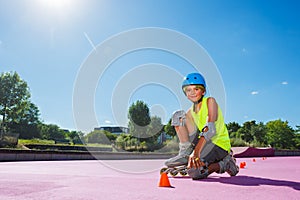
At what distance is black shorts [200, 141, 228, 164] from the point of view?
408 cm

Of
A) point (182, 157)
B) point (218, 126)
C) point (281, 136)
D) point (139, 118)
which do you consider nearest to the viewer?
point (218, 126)

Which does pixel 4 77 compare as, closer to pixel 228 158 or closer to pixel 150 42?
pixel 150 42

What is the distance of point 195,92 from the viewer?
449 cm

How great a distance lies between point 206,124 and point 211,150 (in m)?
0.45

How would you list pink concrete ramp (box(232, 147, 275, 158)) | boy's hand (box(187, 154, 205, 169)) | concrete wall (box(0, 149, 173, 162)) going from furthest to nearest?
pink concrete ramp (box(232, 147, 275, 158)), concrete wall (box(0, 149, 173, 162)), boy's hand (box(187, 154, 205, 169))

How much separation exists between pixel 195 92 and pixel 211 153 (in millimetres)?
1053

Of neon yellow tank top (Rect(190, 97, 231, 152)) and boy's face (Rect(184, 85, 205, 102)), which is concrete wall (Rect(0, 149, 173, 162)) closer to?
boy's face (Rect(184, 85, 205, 102))

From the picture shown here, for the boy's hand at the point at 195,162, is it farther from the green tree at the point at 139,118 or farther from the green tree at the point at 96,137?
the green tree at the point at 96,137

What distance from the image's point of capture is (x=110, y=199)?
7.70ft

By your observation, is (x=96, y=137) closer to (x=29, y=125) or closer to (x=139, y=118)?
(x=29, y=125)

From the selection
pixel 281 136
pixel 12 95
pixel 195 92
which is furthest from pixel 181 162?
pixel 281 136

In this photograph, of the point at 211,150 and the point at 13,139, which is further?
the point at 13,139

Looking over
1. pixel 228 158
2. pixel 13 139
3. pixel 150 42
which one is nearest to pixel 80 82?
pixel 150 42

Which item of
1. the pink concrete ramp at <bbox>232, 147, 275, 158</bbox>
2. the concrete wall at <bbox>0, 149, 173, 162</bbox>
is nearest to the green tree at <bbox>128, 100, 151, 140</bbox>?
the pink concrete ramp at <bbox>232, 147, 275, 158</bbox>
